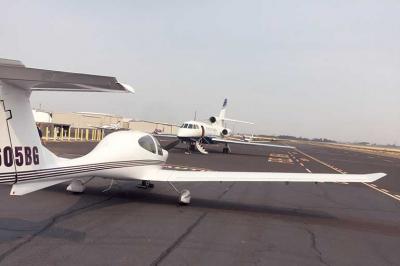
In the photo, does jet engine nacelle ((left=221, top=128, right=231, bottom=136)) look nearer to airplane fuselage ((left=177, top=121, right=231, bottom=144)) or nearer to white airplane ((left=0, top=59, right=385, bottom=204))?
airplane fuselage ((left=177, top=121, right=231, bottom=144))

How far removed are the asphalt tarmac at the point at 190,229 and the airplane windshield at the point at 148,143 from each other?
1519mm

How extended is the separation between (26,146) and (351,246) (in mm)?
6540

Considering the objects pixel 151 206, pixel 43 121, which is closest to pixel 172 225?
pixel 151 206

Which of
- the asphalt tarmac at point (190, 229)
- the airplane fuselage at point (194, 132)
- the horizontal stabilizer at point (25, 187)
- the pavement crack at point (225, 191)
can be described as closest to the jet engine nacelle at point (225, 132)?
the airplane fuselage at point (194, 132)

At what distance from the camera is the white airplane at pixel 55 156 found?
5965mm

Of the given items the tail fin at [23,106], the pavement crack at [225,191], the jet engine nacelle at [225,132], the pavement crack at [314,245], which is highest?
the tail fin at [23,106]

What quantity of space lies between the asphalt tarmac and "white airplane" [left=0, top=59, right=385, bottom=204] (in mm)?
896

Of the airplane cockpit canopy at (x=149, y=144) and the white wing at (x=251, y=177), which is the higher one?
the airplane cockpit canopy at (x=149, y=144)

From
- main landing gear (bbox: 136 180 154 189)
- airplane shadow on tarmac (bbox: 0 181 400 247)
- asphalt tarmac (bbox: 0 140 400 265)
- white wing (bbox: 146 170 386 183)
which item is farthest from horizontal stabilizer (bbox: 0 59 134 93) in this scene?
main landing gear (bbox: 136 180 154 189)

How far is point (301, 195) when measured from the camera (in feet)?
52.6

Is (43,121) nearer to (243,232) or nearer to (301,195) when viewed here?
(301,195)

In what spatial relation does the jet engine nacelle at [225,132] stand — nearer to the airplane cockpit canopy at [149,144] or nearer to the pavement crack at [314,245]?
the airplane cockpit canopy at [149,144]

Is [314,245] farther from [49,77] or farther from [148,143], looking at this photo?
[148,143]

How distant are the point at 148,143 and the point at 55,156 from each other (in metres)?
4.11
